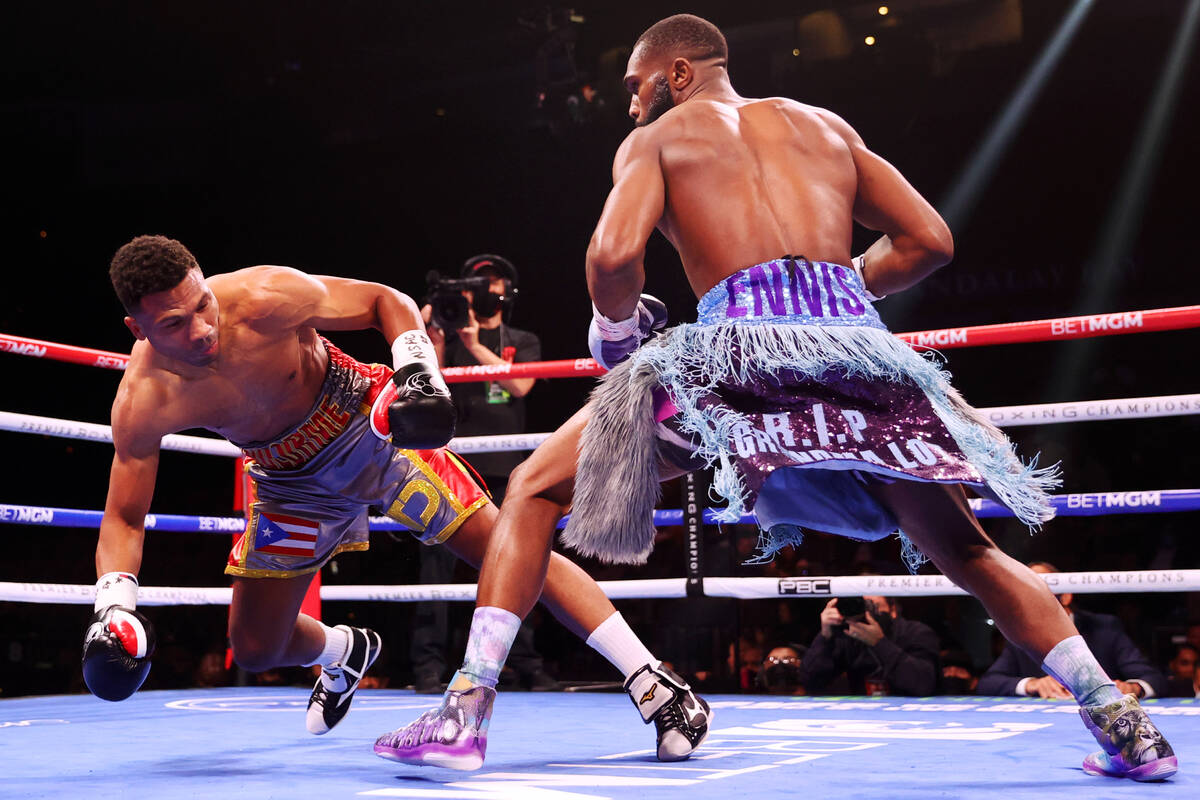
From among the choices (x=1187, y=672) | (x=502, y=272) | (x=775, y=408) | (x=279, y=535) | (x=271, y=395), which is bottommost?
(x=1187, y=672)

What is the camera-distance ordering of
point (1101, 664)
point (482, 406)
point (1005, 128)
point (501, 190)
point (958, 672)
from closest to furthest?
point (1101, 664)
point (482, 406)
point (958, 672)
point (1005, 128)
point (501, 190)

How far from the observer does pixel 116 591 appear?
1759 mm

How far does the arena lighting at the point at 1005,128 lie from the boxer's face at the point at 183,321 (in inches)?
201

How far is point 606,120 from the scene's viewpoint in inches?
273

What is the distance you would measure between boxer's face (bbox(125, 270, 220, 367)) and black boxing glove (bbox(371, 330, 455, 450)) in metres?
0.34

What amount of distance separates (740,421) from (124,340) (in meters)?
6.43

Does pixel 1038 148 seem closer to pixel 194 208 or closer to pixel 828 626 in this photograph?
pixel 828 626

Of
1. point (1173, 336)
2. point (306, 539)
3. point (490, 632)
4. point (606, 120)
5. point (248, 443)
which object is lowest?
point (490, 632)

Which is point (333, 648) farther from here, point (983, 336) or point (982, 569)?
point (983, 336)

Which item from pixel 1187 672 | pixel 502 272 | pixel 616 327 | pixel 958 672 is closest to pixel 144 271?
pixel 616 327

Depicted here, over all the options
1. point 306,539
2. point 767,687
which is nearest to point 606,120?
point 767,687

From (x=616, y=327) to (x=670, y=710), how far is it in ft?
2.04

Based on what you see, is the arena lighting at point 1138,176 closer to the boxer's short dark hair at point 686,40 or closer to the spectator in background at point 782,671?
the spectator in background at point 782,671

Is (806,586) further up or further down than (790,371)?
further down
